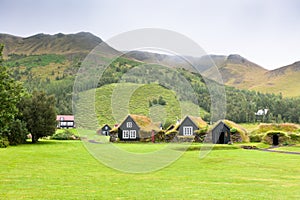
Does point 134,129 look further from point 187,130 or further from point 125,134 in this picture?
point 187,130

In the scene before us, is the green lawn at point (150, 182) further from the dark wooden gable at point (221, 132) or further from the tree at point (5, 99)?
the dark wooden gable at point (221, 132)

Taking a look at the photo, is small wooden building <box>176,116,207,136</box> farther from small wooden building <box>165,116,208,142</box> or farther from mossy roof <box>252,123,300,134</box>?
mossy roof <box>252,123,300,134</box>

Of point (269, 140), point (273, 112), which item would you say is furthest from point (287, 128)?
point (273, 112)

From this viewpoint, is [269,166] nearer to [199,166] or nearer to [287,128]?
[199,166]

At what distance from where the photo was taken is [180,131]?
6203 cm

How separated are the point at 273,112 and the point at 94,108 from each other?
137774mm

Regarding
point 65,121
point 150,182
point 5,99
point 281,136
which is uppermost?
point 5,99

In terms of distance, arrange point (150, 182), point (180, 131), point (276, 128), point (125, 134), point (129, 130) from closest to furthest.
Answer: point (150, 182) < point (276, 128) < point (180, 131) < point (129, 130) < point (125, 134)

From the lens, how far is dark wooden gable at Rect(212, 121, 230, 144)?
55.6 meters

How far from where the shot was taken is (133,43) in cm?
1928

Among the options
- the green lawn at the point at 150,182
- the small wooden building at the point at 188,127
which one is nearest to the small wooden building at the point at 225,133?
the small wooden building at the point at 188,127

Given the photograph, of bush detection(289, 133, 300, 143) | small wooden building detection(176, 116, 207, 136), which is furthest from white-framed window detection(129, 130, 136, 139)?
bush detection(289, 133, 300, 143)

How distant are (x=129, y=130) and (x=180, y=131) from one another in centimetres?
936

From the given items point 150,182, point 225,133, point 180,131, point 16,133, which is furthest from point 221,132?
point 150,182
